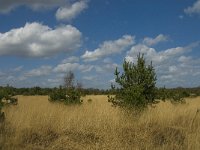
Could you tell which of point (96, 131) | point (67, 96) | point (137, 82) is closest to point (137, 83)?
point (137, 82)

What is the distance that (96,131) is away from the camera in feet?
31.0

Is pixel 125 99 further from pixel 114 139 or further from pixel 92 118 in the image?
pixel 114 139

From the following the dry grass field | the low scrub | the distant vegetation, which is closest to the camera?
the dry grass field

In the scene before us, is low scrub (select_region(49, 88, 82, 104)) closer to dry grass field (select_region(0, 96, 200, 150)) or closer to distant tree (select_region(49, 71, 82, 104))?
distant tree (select_region(49, 71, 82, 104))

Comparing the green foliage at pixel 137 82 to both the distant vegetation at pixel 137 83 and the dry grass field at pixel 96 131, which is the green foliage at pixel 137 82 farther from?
the dry grass field at pixel 96 131

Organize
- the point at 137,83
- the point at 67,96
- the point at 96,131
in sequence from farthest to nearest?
the point at 67,96
the point at 137,83
the point at 96,131

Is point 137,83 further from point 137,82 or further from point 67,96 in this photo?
point 67,96

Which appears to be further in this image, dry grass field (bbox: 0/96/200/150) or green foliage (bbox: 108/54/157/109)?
green foliage (bbox: 108/54/157/109)

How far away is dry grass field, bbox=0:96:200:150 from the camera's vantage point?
845cm

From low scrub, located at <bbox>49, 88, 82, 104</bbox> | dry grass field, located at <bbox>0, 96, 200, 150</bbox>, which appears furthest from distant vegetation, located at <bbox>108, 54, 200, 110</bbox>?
low scrub, located at <bbox>49, 88, 82, 104</bbox>

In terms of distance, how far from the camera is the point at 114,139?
336 inches

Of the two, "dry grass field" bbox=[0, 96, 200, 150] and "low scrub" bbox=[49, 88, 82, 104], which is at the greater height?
"low scrub" bbox=[49, 88, 82, 104]

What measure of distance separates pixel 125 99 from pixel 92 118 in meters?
4.65

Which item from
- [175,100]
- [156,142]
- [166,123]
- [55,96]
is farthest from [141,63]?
[175,100]
